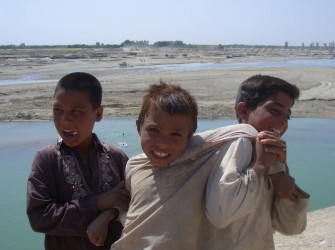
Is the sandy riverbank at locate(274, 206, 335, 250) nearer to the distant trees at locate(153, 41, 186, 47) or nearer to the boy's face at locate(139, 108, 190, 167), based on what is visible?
the boy's face at locate(139, 108, 190, 167)

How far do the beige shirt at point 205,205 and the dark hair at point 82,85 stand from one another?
635 millimetres

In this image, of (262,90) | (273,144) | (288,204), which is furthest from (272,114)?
(288,204)

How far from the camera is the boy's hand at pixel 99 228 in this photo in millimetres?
1866

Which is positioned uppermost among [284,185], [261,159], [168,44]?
[261,159]

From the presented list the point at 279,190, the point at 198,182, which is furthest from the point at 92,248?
the point at 279,190

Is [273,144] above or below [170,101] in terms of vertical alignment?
below

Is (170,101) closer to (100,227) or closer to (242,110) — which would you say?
(242,110)

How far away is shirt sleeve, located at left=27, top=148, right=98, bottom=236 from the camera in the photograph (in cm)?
184

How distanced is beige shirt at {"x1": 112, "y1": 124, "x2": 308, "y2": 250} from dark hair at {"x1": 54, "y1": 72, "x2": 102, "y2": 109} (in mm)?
635

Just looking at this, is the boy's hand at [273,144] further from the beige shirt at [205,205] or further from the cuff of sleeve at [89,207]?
the cuff of sleeve at [89,207]

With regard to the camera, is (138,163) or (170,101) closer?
(170,101)

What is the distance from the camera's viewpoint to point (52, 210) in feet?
6.06

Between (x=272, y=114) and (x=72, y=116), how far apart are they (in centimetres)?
92

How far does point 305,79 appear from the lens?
2352 cm
